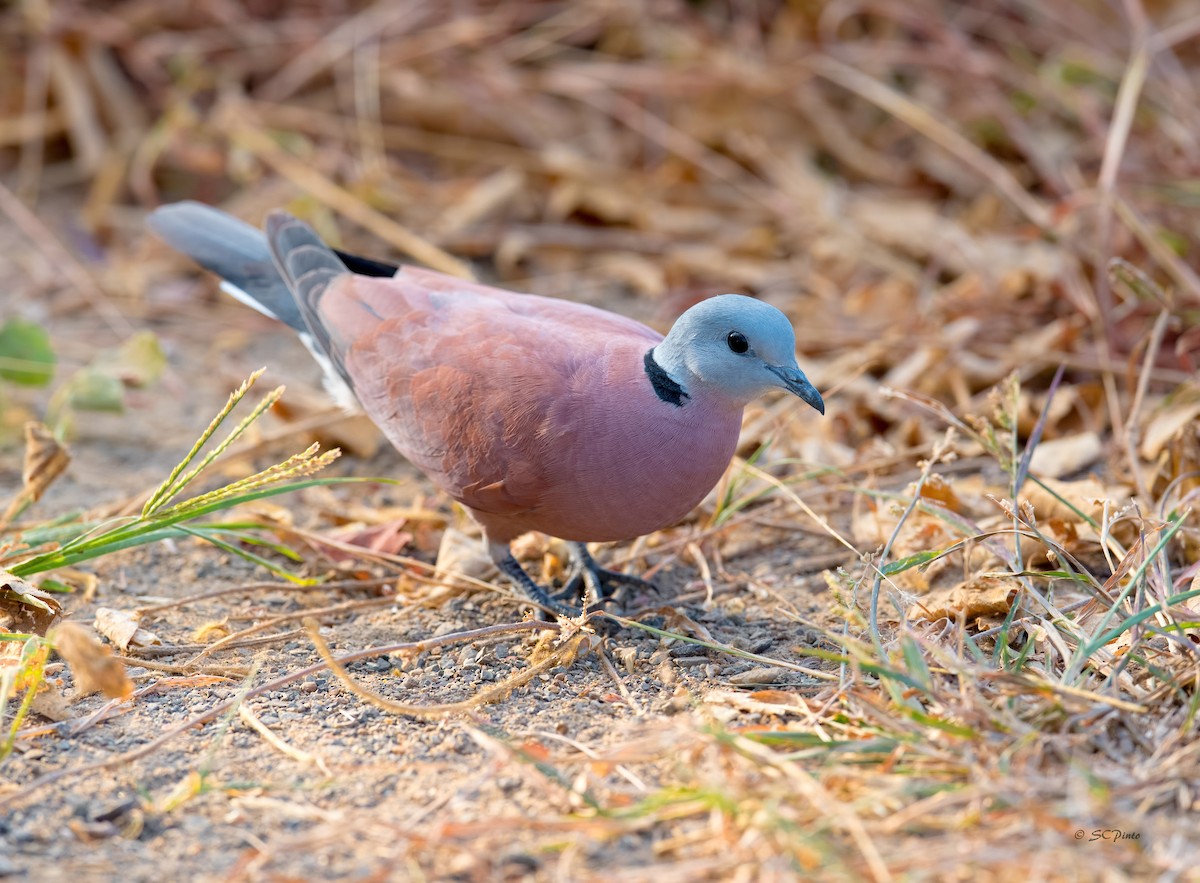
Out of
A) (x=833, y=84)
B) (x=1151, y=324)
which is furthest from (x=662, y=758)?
(x=833, y=84)

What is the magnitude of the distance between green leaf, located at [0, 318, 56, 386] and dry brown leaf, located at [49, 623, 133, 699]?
174cm

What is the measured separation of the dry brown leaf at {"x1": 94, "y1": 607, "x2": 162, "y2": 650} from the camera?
8.12ft

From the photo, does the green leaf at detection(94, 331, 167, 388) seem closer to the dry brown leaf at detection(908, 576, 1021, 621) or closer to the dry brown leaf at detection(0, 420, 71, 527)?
the dry brown leaf at detection(0, 420, 71, 527)

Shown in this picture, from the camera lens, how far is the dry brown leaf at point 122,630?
→ 8.12 feet

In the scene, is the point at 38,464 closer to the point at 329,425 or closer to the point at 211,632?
the point at 211,632

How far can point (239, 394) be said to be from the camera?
2213mm

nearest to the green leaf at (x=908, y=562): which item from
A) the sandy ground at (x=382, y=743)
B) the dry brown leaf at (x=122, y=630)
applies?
the sandy ground at (x=382, y=743)

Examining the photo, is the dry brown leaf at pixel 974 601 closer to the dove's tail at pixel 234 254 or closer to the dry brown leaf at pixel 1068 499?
the dry brown leaf at pixel 1068 499

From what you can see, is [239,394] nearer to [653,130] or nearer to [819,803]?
[819,803]

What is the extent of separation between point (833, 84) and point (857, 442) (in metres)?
2.46

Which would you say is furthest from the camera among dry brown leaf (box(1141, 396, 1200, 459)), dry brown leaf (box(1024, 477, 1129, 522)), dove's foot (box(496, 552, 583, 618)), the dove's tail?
the dove's tail

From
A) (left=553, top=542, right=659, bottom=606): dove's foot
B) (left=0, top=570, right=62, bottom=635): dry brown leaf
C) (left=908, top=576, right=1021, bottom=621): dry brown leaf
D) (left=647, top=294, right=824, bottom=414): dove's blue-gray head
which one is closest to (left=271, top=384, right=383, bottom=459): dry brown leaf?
(left=553, top=542, right=659, bottom=606): dove's foot

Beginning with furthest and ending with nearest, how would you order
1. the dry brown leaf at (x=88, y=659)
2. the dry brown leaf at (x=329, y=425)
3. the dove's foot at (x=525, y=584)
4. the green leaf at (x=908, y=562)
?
the dry brown leaf at (x=329, y=425) → the dove's foot at (x=525, y=584) → the green leaf at (x=908, y=562) → the dry brown leaf at (x=88, y=659)

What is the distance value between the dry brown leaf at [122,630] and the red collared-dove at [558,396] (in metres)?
0.67
